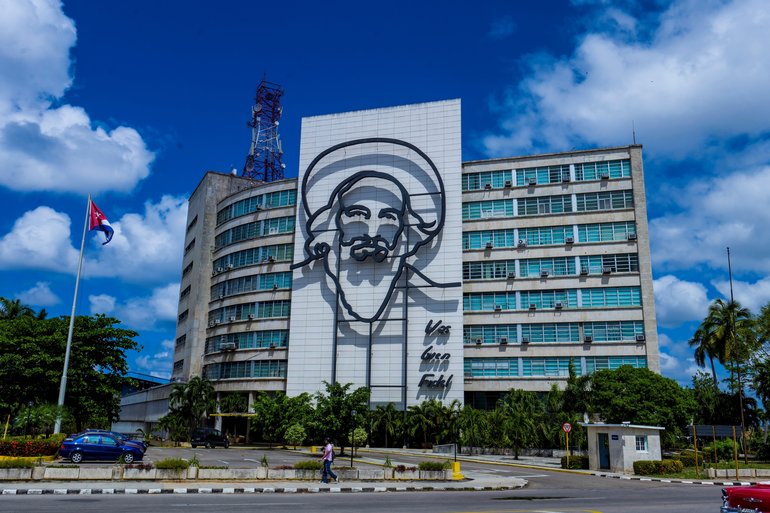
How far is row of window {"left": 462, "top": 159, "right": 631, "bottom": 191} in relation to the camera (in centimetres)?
6369

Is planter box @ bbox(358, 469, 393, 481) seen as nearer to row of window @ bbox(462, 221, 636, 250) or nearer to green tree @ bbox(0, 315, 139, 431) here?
green tree @ bbox(0, 315, 139, 431)

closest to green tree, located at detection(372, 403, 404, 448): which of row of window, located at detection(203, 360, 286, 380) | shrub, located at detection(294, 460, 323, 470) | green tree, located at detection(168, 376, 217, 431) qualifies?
row of window, located at detection(203, 360, 286, 380)

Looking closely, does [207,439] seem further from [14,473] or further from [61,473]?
[14,473]

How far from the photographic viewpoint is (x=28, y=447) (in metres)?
29.0

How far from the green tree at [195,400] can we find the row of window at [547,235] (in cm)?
3107

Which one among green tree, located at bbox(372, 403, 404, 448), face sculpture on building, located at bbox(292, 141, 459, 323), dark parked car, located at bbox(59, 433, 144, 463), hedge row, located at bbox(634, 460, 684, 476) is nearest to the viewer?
dark parked car, located at bbox(59, 433, 144, 463)

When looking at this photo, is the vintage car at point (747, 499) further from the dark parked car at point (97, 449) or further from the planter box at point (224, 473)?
the dark parked car at point (97, 449)

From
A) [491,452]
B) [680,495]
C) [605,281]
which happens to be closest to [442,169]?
[605,281]

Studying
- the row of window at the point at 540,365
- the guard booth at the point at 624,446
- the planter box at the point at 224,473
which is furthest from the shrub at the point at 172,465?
the row of window at the point at 540,365

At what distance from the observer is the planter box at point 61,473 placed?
2455 centimetres

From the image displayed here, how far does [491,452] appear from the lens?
172 ft

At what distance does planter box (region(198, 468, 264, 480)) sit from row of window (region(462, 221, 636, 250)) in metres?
42.7

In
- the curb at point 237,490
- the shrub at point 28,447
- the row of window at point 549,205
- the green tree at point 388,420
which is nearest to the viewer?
the curb at point 237,490

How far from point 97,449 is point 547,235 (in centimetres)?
4606
